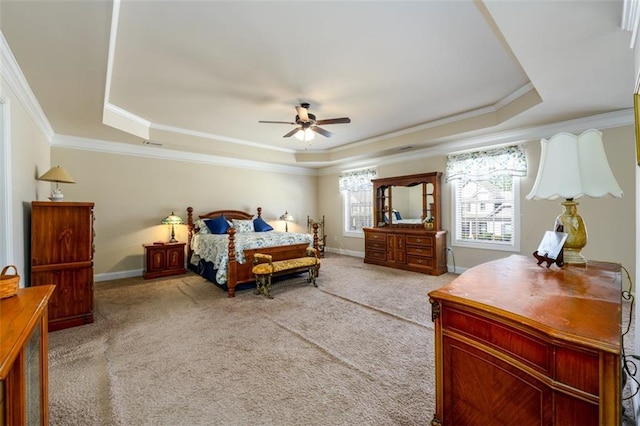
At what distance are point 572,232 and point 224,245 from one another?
4.06 m

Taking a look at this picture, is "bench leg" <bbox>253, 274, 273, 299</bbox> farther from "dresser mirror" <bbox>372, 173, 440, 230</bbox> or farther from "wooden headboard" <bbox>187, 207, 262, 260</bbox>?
"dresser mirror" <bbox>372, 173, 440, 230</bbox>

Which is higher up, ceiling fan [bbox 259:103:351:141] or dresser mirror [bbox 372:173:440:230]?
ceiling fan [bbox 259:103:351:141]

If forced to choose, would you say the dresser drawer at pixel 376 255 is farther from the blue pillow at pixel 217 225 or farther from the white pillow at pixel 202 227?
the white pillow at pixel 202 227

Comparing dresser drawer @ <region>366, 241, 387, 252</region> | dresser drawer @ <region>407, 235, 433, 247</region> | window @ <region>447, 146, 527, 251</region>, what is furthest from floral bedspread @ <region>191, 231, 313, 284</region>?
window @ <region>447, 146, 527, 251</region>

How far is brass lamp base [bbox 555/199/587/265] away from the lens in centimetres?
172

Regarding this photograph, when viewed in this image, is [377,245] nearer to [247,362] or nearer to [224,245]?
[224,245]

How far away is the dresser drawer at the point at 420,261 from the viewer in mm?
5102

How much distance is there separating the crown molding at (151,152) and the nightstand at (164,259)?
1.83 m

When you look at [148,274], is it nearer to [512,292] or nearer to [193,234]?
[193,234]

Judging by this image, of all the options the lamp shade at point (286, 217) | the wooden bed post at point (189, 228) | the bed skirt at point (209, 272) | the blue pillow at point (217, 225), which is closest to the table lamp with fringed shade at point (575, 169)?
the bed skirt at point (209, 272)

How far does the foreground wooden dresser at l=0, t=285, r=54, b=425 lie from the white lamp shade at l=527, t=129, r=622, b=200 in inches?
97.7

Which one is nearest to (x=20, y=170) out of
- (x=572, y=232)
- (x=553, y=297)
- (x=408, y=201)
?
(x=553, y=297)

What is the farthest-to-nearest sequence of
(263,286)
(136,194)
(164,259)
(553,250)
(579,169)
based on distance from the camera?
(136,194)
(164,259)
(263,286)
(553,250)
(579,169)

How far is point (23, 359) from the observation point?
1064 millimetres
